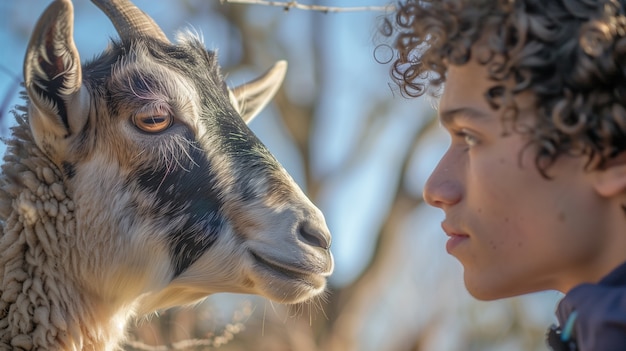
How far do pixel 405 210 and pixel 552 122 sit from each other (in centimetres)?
1196

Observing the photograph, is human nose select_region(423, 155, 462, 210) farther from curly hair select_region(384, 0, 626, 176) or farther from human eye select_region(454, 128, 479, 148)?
curly hair select_region(384, 0, 626, 176)

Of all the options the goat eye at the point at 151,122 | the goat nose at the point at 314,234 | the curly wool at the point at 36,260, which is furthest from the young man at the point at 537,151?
the curly wool at the point at 36,260

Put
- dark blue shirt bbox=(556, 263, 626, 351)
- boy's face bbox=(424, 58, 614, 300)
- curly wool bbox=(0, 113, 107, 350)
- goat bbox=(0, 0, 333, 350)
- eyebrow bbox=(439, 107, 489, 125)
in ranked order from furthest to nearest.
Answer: goat bbox=(0, 0, 333, 350) < curly wool bbox=(0, 113, 107, 350) < eyebrow bbox=(439, 107, 489, 125) < boy's face bbox=(424, 58, 614, 300) < dark blue shirt bbox=(556, 263, 626, 351)

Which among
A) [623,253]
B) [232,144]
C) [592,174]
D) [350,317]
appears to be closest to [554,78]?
[592,174]

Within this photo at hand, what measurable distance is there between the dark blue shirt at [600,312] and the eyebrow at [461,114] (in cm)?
62

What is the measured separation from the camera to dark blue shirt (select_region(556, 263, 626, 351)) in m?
2.00

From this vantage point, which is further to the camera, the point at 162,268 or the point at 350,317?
the point at 350,317

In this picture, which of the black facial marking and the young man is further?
the black facial marking

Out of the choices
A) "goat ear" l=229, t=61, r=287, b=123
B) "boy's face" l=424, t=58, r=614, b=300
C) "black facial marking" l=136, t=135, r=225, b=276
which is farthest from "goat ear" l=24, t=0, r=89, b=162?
"boy's face" l=424, t=58, r=614, b=300

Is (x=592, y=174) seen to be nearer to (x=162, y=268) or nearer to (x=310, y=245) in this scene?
(x=310, y=245)

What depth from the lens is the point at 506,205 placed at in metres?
2.49

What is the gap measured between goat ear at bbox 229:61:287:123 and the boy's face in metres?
2.34

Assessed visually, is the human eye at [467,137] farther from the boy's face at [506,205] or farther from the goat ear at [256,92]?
the goat ear at [256,92]

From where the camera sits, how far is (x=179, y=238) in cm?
373
